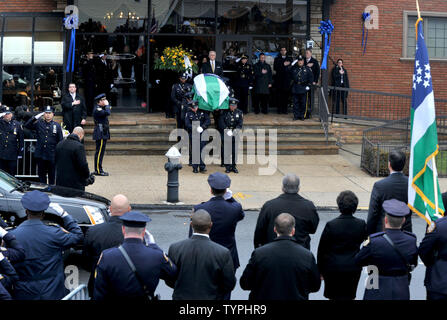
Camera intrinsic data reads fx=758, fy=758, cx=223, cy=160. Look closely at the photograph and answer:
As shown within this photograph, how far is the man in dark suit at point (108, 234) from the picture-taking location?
23.4 feet

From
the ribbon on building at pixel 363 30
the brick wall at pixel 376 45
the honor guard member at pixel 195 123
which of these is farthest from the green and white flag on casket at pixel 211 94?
the ribbon on building at pixel 363 30

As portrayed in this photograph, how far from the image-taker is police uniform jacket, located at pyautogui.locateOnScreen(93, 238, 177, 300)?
6.14m

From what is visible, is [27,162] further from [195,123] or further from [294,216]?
[294,216]

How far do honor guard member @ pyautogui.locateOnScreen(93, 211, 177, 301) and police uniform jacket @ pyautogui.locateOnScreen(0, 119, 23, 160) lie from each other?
9869mm

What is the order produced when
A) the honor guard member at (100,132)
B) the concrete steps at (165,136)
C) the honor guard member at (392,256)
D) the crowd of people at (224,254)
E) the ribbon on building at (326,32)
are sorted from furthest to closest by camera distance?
the ribbon on building at (326,32) < the concrete steps at (165,136) < the honor guard member at (100,132) < the honor guard member at (392,256) < the crowd of people at (224,254)

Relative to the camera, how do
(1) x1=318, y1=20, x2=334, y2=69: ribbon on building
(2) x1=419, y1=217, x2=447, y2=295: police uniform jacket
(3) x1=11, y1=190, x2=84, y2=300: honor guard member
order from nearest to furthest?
(3) x1=11, y1=190, x2=84, y2=300: honor guard member < (2) x1=419, y1=217, x2=447, y2=295: police uniform jacket < (1) x1=318, y1=20, x2=334, y2=69: ribbon on building

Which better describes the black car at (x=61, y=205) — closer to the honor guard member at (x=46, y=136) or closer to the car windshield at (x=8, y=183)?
the car windshield at (x=8, y=183)

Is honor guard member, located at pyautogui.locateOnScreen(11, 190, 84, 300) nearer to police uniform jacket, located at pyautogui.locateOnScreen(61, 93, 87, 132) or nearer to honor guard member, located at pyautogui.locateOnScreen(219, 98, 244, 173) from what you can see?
honor guard member, located at pyautogui.locateOnScreen(219, 98, 244, 173)

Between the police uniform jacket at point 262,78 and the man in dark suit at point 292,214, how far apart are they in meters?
14.6

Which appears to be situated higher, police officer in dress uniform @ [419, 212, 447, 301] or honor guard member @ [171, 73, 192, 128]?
honor guard member @ [171, 73, 192, 128]

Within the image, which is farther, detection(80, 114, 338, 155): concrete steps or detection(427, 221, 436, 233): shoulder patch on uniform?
detection(80, 114, 338, 155): concrete steps

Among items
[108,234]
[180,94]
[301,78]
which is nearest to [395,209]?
[108,234]

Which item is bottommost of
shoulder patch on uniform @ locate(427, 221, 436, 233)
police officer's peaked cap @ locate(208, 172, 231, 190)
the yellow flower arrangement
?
shoulder patch on uniform @ locate(427, 221, 436, 233)

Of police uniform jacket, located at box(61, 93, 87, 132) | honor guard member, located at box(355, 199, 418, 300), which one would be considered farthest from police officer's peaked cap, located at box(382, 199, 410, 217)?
police uniform jacket, located at box(61, 93, 87, 132)
